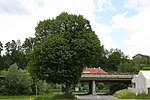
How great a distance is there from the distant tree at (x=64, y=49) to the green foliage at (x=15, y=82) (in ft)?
69.5

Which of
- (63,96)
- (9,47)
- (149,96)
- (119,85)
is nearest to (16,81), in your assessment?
(63,96)

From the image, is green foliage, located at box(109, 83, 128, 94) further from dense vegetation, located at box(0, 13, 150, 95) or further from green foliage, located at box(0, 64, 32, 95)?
dense vegetation, located at box(0, 13, 150, 95)

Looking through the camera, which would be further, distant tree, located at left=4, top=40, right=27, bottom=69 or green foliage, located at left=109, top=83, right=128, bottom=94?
distant tree, located at left=4, top=40, right=27, bottom=69

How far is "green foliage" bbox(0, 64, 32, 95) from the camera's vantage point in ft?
259

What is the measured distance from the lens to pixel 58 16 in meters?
59.1

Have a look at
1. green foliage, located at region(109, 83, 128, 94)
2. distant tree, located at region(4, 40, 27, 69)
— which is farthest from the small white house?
distant tree, located at region(4, 40, 27, 69)

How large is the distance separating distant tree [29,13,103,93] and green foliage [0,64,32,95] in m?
21.2

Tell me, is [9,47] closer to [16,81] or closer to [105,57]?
[105,57]

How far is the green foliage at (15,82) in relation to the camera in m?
78.8

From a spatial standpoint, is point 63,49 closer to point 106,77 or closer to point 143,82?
point 143,82

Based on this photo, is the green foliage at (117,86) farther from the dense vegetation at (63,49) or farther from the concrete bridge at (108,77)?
the dense vegetation at (63,49)

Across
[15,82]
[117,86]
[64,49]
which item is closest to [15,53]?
[117,86]

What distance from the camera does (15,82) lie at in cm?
7888

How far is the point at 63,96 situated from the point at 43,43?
936cm
